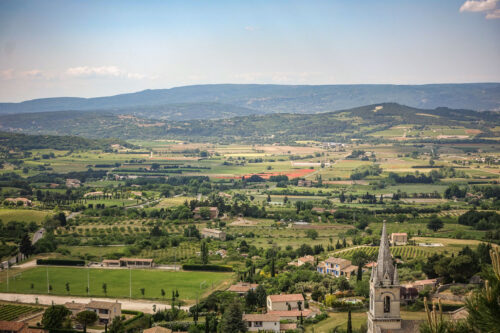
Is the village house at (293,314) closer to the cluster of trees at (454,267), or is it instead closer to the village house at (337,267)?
the village house at (337,267)

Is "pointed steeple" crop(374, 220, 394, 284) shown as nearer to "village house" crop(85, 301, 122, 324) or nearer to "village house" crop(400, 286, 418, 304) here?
"village house" crop(400, 286, 418, 304)

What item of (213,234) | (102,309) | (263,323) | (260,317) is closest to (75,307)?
(102,309)

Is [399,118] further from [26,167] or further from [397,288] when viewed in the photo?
[397,288]

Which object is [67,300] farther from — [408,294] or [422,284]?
[422,284]

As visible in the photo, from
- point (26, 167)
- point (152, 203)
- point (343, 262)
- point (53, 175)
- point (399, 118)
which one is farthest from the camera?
point (399, 118)

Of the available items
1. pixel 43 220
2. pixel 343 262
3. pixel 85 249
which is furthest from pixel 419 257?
pixel 43 220

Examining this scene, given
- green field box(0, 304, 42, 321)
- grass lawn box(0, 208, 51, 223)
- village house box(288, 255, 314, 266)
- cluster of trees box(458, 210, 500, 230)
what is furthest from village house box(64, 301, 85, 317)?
cluster of trees box(458, 210, 500, 230)
